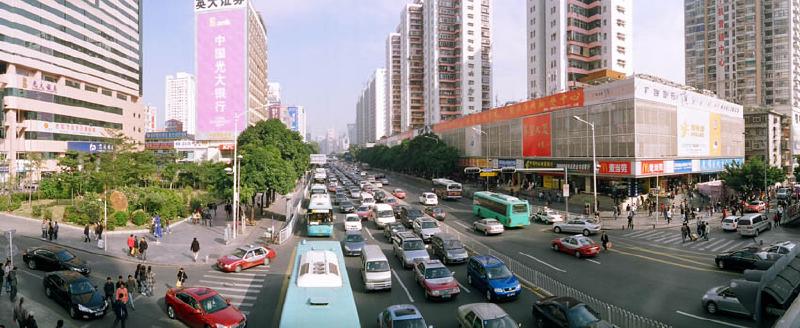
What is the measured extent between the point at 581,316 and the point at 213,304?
40.3 feet

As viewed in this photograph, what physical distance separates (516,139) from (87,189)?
180 ft

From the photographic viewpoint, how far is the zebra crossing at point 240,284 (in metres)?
18.7

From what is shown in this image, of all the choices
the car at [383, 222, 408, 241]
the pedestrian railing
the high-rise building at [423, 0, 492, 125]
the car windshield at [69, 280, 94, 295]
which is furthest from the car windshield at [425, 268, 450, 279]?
the high-rise building at [423, 0, 492, 125]

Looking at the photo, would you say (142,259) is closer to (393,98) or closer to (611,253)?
(611,253)

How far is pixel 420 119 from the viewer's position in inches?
5822

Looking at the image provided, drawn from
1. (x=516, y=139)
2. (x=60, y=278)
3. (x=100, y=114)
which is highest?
(x=100, y=114)

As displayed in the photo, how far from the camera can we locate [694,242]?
3070 centimetres

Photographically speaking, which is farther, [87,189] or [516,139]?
[516,139]

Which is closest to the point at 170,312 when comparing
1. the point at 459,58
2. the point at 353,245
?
the point at 353,245

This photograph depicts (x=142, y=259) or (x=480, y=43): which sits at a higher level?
(x=480, y=43)

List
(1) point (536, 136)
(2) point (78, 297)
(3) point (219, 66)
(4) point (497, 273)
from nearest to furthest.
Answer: (2) point (78, 297) < (4) point (497, 273) < (1) point (536, 136) < (3) point (219, 66)

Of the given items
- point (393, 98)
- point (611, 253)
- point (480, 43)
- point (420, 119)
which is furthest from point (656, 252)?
point (393, 98)

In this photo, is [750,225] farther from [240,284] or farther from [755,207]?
[240,284]

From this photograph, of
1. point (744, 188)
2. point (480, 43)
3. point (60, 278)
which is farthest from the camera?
point (480, 43)
